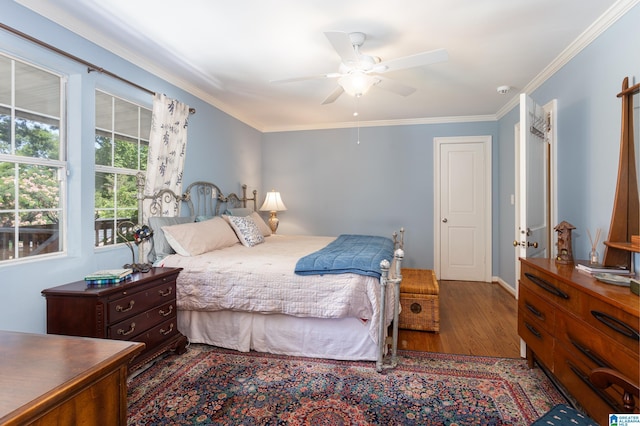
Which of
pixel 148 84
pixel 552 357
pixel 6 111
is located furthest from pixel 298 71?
pixel 552 357

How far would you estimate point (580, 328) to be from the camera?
167 centimetres

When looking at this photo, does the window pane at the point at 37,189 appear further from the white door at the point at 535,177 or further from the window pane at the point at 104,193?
the white door at the point at 535,177

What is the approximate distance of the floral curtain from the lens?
294 centimetres

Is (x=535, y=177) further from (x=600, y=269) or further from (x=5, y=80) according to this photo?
(x=5, y=80)

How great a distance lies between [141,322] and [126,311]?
0.56 ft

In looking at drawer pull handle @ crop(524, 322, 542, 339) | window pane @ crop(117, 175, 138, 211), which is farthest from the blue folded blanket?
window pane @ crop(117, 175, 138, 211)

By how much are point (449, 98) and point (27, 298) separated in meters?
4.35

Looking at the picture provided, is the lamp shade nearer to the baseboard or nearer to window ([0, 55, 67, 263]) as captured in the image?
window ([0, 55, 67, 263])

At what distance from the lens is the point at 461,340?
2816 millimetres

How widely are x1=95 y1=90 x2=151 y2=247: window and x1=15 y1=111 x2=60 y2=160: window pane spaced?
31 centimetres

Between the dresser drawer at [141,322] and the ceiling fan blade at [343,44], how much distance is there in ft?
7.12

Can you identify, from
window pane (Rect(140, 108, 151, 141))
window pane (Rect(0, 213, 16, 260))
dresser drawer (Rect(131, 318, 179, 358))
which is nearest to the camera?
window pane (Rect(0, 213, 16, 260))

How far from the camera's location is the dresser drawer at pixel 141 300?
6.48ft

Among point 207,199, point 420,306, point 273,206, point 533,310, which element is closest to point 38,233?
point 207,199
